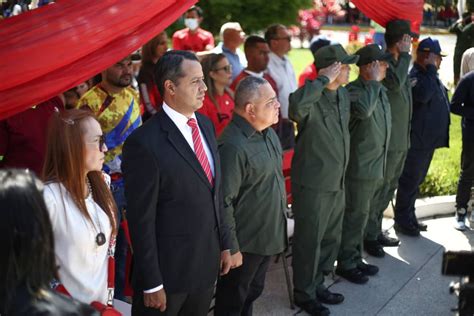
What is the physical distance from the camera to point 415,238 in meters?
6.57

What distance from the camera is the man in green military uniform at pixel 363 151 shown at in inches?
210

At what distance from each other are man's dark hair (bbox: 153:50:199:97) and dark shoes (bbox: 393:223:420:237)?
148 inches

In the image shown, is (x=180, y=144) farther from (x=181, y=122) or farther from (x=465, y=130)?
(x=465, y=130)

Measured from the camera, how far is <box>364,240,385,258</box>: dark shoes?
6.08m

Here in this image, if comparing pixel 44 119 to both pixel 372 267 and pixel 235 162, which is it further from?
pixel 372 267

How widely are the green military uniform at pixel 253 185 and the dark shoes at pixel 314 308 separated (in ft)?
2.91

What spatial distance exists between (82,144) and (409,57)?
11.7 ft

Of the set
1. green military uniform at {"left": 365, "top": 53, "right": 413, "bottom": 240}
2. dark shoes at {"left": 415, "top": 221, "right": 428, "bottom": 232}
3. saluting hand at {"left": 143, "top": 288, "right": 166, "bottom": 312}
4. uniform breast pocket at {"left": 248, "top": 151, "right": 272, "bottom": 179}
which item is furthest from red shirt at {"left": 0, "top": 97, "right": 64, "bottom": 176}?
dark shoes at {"left": 415, "top": 221, "right": 428, "bottom": 232}

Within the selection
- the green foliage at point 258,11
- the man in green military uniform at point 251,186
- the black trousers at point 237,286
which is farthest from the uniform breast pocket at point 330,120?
the green foliage at point 258,11

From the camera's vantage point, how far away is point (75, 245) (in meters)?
2.96

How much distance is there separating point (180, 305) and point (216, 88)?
259 centimetres

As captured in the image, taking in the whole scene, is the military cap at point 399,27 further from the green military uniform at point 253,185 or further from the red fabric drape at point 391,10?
the green military uniform at point 253,185

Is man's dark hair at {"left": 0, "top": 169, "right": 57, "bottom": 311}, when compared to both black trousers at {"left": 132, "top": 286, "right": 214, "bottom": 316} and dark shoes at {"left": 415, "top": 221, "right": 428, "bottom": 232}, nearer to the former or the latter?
black trousers at {"left": 132, "top": 286, "right": 214, "bottom": 316}

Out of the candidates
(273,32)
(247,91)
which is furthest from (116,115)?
(273,32)
